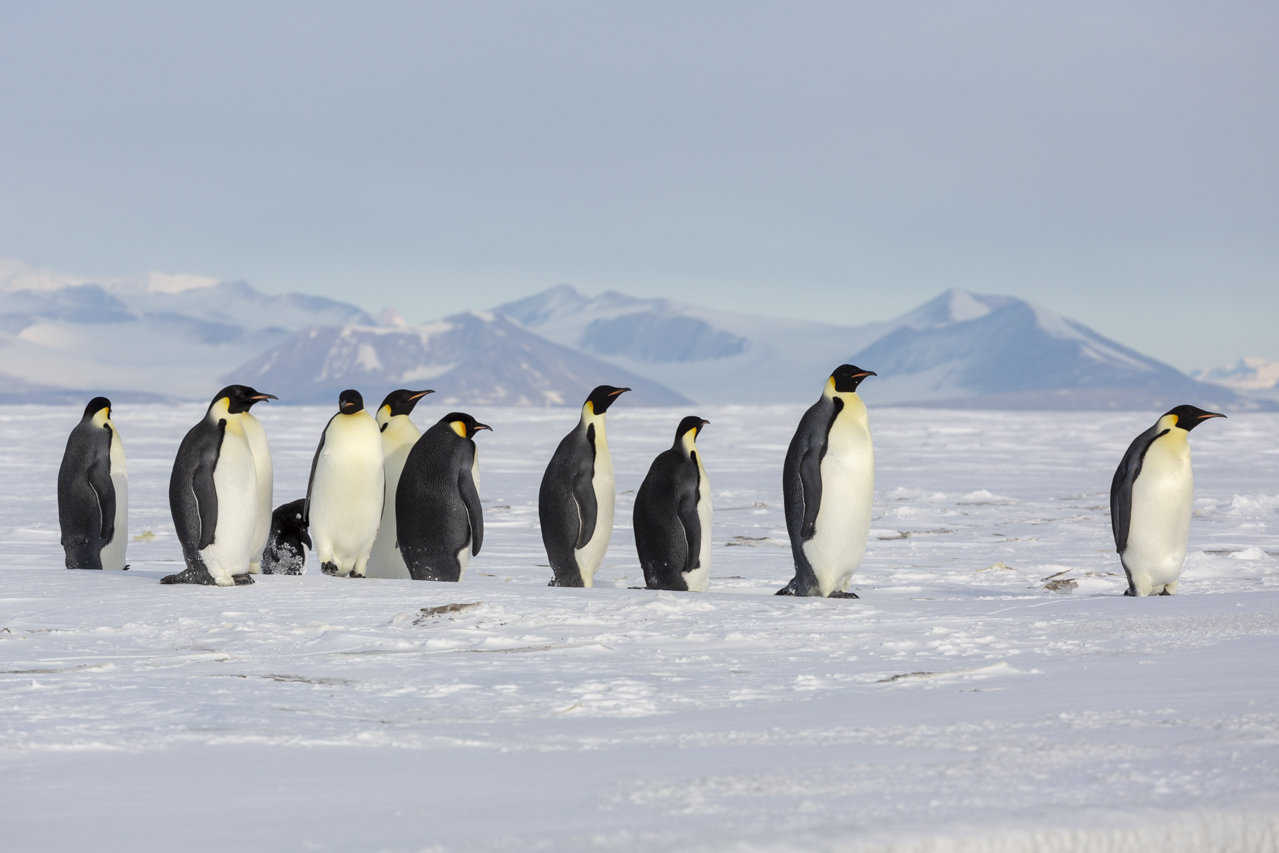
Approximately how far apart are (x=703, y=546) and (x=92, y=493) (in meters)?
3.52

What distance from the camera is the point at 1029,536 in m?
9.74

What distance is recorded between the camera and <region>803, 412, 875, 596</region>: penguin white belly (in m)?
6.58

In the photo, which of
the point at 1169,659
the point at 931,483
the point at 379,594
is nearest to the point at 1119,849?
the point at 1169,659

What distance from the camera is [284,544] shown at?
25.1ft

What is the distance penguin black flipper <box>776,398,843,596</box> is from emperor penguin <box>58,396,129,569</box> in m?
3.80

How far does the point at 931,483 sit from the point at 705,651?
1060cm

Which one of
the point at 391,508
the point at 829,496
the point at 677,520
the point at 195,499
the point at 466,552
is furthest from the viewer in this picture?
the point at 391,508

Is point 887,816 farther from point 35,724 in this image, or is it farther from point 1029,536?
point 1029,536

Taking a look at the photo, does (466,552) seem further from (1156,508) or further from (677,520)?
(1156,508)

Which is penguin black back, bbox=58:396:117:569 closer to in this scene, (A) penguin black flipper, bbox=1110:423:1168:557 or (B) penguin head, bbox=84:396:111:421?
(B) penguin head, bbox=84:396:111:421

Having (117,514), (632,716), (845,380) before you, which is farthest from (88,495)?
(632,716)

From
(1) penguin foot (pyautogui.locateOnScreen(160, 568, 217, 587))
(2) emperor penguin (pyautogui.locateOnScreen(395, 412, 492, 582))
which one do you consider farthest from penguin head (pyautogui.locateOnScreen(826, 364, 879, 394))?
(1) penguin foot (pyautogui.locateOnScreen(160, 568, 217, 587))

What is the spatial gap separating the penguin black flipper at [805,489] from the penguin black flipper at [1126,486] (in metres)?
1.64

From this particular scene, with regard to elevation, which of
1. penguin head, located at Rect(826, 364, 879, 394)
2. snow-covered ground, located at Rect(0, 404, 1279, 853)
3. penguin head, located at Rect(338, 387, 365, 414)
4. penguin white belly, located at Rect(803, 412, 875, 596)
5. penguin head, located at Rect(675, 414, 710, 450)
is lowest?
snow-covered ground, located at Rect(0, 404, 1279, 853)
